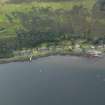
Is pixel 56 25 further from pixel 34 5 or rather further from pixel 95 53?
pixel 95 53

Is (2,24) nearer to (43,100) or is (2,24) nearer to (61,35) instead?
(61,35)

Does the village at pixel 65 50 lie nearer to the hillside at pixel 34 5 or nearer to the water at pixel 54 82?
the water at pixel 54 82

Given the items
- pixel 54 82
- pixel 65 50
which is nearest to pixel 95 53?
pixel 65 50

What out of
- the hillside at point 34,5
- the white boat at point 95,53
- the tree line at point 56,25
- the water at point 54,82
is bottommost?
the water at point 54,82

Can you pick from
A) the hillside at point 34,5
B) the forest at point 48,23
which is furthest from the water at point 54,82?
the hillside at point 34,5

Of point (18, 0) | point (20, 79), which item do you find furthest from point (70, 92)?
point (18, 0)

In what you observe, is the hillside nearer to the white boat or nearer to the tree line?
the tree line

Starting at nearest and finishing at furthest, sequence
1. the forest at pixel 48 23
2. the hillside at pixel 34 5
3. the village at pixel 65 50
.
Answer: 1. the village at pixel 65 50
2. the forest at pixel 48 23
3. the hillside at pixel 34 5

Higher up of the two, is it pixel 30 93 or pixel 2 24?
pixel 2 24
